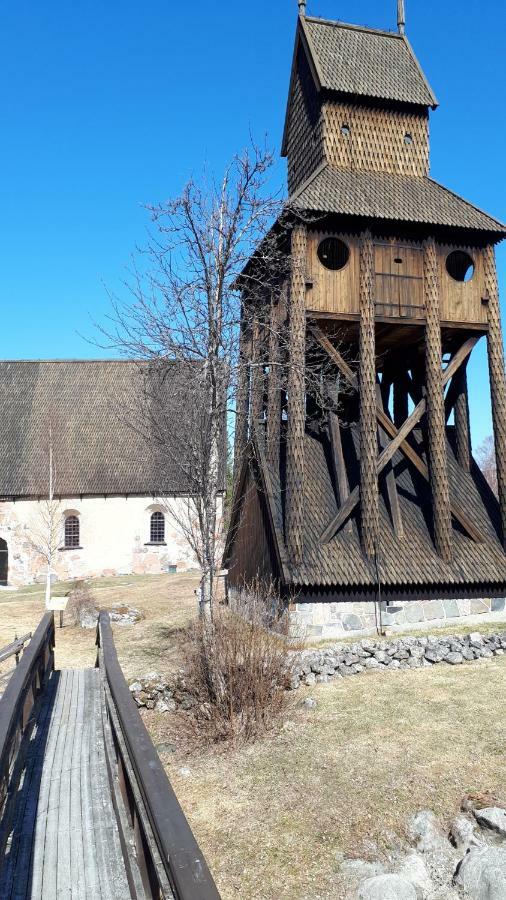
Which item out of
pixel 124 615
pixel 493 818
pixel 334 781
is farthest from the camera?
pixel 124 615

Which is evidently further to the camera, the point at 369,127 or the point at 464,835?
the point at 369,127

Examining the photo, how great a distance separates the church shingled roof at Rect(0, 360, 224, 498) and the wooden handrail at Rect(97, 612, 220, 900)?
2325cm

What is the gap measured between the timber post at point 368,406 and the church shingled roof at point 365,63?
480 centimetres

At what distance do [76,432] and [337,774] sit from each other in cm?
2609

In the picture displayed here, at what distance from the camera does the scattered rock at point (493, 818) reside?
22.1ft

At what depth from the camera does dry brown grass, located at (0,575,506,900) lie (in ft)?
21.2

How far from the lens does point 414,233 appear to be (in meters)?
16.3

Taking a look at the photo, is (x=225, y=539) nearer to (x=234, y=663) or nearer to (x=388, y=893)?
(x=234, y=663)

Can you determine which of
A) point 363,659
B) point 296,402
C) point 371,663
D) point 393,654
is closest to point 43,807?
point 363,659

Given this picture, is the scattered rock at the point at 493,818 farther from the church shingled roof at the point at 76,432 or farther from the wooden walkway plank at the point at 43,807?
the church shingled roof at the point at 76,432

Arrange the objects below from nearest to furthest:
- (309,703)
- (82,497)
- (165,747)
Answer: (165,747), (309,703), (82,497)

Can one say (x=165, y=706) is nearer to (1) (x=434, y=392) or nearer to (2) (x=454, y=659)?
(2) (x=454, y=659)

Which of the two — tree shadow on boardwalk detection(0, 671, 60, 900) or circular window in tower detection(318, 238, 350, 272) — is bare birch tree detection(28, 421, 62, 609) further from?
tree shadow on boardwalk detection(0, 671, 60, 900)

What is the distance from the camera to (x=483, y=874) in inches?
242
